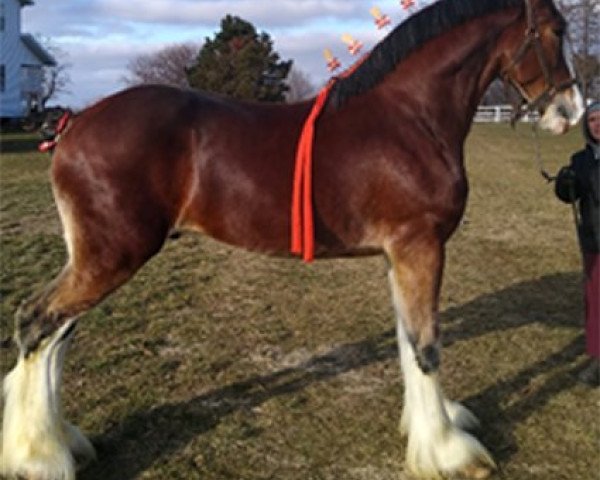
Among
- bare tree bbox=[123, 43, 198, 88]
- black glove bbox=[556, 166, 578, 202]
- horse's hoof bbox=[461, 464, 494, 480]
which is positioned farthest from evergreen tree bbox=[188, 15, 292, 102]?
horse's hoof bbox=[461, 464, 494, 480]

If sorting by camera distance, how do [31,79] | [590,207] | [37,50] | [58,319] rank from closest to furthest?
1. [58,319]
2. [590,207]
3. [31,79]
4. [37,50]

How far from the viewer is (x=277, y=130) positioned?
3.36 meters

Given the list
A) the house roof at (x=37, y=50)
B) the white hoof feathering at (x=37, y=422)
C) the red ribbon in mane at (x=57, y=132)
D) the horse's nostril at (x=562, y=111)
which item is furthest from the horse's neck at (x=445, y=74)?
the house roof at (x=37, y=50)

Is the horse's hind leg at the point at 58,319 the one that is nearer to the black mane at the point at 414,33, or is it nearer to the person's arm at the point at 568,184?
the black mane at the point at 414,33

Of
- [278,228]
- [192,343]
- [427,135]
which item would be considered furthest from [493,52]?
[192,343]

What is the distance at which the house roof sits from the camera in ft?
123

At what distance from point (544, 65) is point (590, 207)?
1.31 m

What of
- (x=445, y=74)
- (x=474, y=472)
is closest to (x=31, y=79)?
(x=445, y=74)

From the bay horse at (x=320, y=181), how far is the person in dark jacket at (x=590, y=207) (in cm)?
91

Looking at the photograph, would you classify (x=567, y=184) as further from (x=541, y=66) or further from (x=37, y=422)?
(x=37, y=422)

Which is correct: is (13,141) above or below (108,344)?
below

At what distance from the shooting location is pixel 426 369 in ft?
11.2

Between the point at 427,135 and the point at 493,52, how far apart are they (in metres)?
0.60

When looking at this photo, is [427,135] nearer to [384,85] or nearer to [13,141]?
[384,85]
